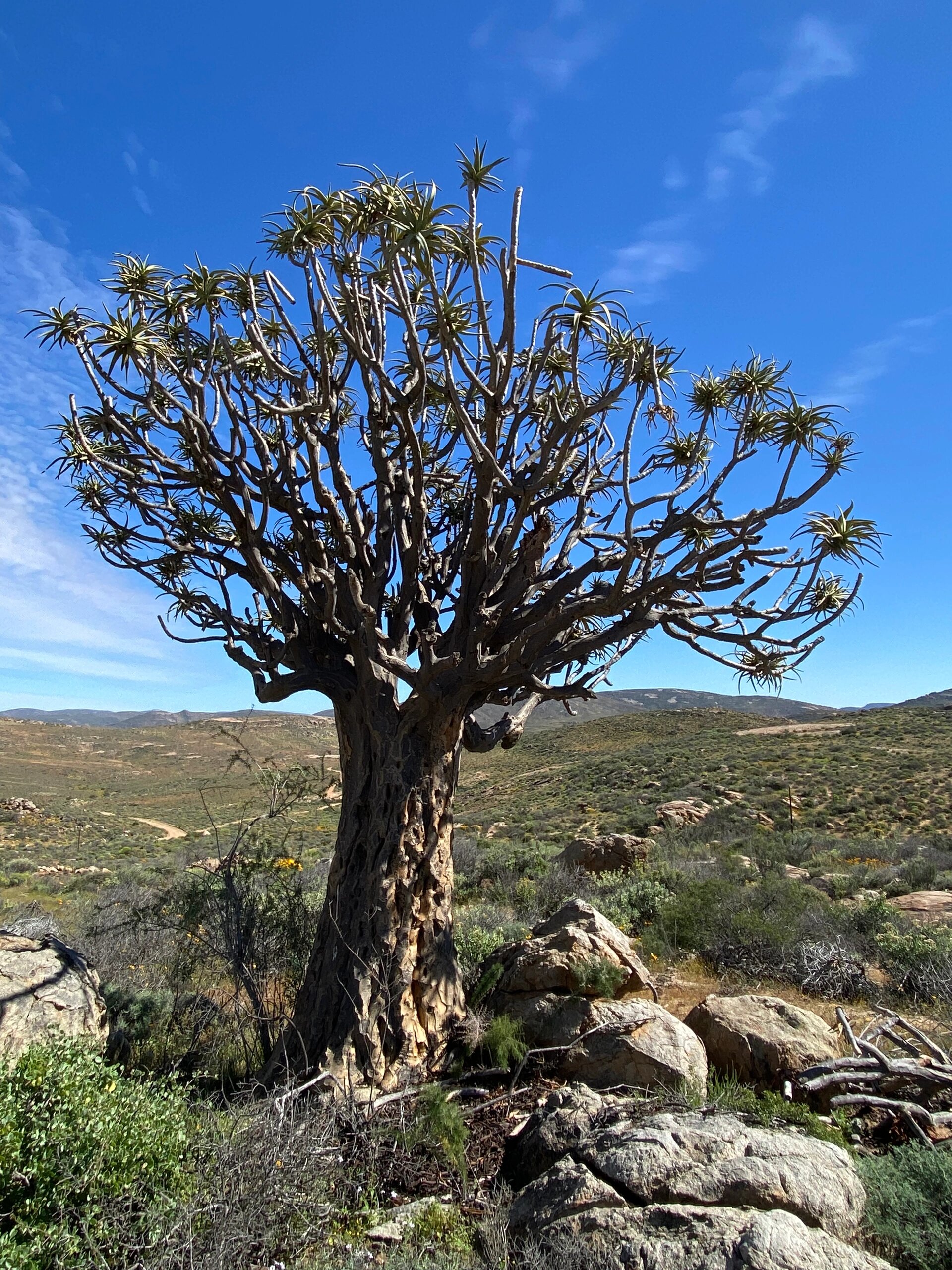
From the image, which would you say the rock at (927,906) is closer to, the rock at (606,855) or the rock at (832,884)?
the rock at (832,884)

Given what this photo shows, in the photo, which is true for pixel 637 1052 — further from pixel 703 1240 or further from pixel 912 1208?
pixel 703 1240

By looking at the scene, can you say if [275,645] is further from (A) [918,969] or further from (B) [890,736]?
(B) [890,736]

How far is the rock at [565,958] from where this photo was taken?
5.80 meters

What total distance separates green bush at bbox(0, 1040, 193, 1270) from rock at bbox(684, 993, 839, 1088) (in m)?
3.56

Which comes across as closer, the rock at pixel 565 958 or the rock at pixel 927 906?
the rock at pixel 565 958

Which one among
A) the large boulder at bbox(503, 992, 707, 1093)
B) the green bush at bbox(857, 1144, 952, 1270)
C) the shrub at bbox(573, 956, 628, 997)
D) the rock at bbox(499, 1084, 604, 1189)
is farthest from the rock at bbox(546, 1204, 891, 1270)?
the shrub at bbox(573, 956, 628, 997)

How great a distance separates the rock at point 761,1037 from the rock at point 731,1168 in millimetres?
1335

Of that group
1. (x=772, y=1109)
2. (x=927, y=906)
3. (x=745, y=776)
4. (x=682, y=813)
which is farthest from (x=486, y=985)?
(x=745, y=776)

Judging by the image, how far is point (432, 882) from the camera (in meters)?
5.74

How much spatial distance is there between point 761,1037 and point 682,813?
54.6ft

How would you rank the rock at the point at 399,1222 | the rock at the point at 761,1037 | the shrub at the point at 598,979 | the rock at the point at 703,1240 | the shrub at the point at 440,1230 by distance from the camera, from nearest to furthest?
the rock at the point at 703,1240 < the shrub at the point at 440,1230 < the rock at the point at 399,1222 < the rock at the point at 761,1037 < the shrub at the point at 598,979

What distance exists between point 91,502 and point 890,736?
113 ft

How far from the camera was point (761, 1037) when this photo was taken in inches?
200

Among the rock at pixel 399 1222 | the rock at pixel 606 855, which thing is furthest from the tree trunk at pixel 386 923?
the rock at pixel 606 855
